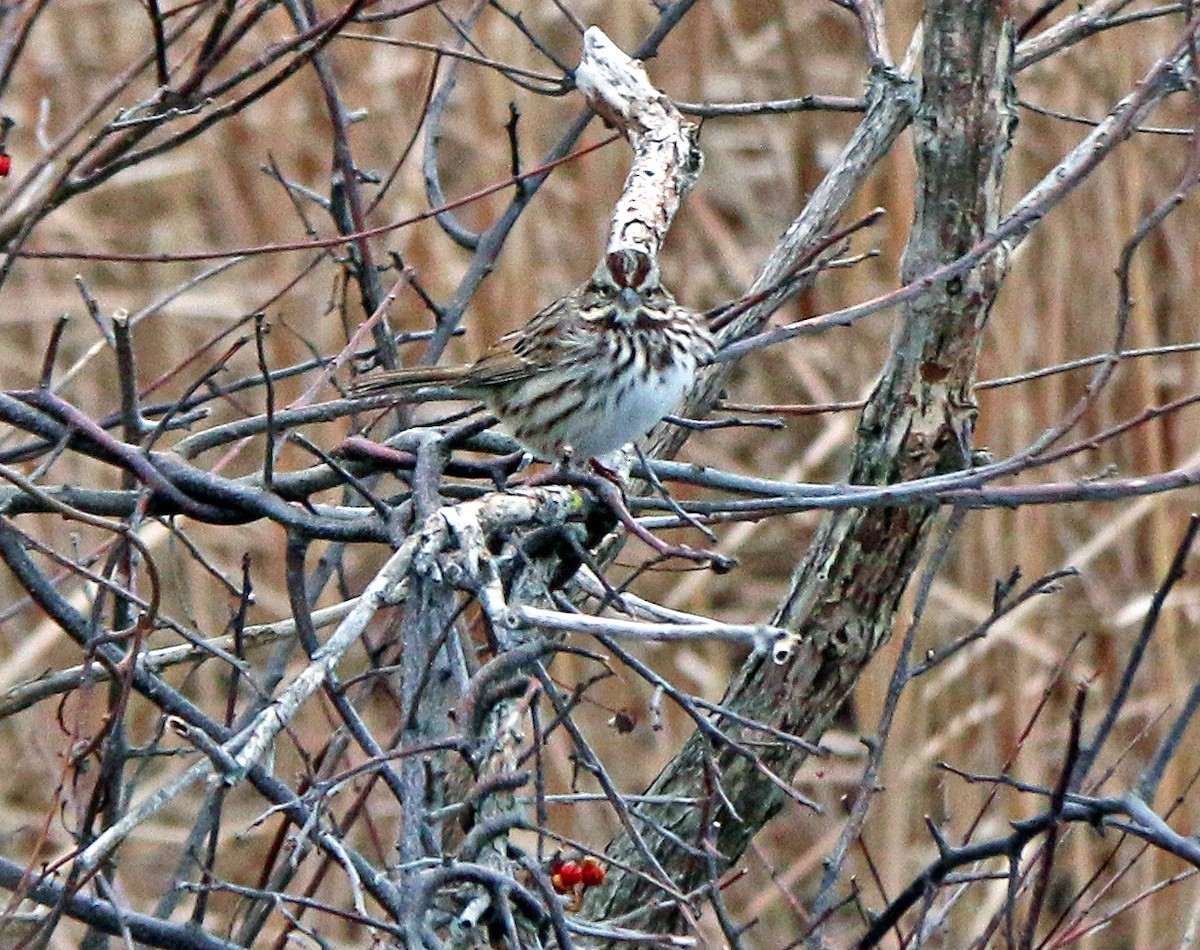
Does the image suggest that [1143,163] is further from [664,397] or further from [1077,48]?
[664,397]

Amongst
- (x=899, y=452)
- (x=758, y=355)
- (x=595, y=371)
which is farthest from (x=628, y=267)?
(x=758, y=355)

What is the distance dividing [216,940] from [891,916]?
92cm

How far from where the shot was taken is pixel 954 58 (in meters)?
2.85

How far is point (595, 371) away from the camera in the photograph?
331 centimetres

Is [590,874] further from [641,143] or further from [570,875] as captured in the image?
[641,143]

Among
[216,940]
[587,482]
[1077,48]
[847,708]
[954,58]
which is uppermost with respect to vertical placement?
[1077,48]

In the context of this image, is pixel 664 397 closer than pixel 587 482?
No

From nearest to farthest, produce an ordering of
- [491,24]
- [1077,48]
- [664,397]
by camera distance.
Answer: [664,397] < [1077,48] < [491,24]

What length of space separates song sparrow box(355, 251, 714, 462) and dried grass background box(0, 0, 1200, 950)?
4.69 feet

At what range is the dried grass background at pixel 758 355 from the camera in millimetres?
5562

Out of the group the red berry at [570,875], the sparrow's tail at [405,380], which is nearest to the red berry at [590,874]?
the red berry at [570,875]

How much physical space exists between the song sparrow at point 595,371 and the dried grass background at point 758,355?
1431 millimetres

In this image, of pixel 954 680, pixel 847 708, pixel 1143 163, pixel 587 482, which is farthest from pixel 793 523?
pixel 587 482

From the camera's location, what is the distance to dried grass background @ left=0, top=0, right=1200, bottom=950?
18.2 ft
